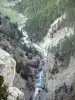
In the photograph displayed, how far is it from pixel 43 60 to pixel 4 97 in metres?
47.9

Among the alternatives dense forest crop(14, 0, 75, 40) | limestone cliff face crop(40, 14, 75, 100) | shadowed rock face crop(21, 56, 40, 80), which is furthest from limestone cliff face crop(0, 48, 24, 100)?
dense forest crop(14, 0, 75, 40)

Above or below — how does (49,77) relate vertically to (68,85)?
above

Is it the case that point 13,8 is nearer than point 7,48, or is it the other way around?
point 7,48

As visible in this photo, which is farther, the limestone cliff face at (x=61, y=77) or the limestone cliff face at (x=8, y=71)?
the limestone cliff face at (x=61, y=77)

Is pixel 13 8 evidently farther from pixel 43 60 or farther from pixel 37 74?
pixel 37 74

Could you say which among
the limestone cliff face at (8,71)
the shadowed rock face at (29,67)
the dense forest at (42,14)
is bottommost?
the limestone cliff face at (8,71)

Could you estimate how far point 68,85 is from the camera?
4550cm

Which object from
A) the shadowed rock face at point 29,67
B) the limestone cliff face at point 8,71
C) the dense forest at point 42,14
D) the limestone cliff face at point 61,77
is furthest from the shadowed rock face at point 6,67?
the dense forest at point 42,14

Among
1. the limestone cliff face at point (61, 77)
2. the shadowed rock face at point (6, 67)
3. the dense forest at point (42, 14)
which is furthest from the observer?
the dense forest at point (42, 14)

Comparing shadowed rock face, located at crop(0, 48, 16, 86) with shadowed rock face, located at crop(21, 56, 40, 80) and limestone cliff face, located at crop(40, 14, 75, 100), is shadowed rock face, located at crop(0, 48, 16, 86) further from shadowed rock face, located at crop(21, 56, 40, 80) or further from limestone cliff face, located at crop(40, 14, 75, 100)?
shadowed rock face, located at crop(21, 56, 40, 80)

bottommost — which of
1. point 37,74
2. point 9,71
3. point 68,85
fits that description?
point 9,71

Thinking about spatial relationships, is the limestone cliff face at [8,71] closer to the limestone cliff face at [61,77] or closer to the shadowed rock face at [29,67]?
the limestone cliff face at [61,77]

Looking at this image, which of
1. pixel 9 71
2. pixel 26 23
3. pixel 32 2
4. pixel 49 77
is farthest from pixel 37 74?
pixel 32 2

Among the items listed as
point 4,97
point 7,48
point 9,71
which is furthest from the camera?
point 7,48
